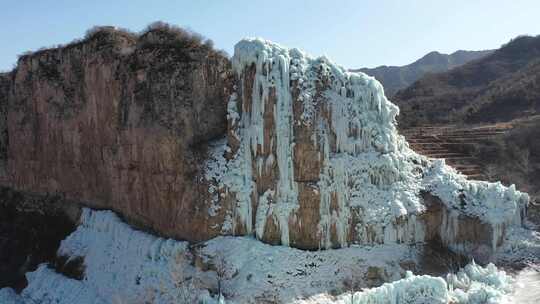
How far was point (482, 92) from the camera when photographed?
6162 cm

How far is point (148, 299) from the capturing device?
50.7ft

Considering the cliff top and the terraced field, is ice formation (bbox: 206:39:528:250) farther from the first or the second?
the terraced field

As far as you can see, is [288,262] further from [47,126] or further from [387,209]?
[47,126]

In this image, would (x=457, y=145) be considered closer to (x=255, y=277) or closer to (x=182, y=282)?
(x=255, y=277)

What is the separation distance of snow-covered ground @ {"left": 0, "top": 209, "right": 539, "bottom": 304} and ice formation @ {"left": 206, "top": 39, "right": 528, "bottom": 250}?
2.53 ft

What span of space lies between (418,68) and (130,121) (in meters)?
118

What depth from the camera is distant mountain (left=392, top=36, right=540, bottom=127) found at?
46.8 meters

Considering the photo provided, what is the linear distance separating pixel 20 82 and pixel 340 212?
63.1ft

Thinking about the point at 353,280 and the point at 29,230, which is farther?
the point at 29,230

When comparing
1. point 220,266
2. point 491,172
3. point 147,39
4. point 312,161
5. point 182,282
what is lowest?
point 182,282

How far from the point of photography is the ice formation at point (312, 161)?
16766mm

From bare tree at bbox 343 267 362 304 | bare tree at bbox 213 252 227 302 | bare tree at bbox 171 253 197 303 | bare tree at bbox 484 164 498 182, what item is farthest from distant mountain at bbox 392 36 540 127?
bare tree at bbox 171 253 197 303

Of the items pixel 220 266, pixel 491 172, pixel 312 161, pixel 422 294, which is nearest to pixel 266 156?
pixel 312 161

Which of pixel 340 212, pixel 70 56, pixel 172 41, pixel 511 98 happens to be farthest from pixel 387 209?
pixel 511 98
